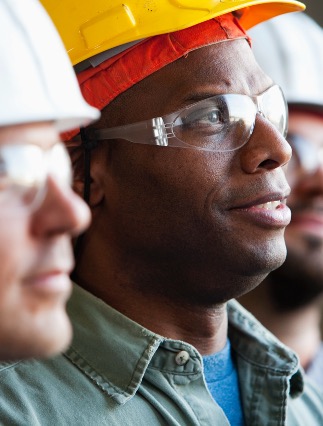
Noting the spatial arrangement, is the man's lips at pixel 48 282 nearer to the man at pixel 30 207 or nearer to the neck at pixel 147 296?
Answer: the man at pixel 30 207

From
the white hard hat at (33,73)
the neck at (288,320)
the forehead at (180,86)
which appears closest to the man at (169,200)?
the forehead at (180,86)

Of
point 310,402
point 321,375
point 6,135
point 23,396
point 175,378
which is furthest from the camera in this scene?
point 321,375

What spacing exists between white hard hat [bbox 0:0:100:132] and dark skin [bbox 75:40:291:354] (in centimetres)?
63

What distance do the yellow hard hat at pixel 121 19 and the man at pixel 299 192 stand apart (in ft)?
3.74

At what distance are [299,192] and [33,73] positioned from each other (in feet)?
6.78

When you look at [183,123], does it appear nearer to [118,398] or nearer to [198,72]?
[198,72]

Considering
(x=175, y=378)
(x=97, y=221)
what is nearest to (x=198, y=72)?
(x=97, y=221)

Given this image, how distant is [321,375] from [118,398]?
5.51ft

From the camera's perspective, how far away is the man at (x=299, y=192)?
3676 millimetres

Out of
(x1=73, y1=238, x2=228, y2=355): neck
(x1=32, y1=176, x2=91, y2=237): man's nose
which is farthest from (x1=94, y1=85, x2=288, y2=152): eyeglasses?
(x1=32, y1=176, x2=91, y2=237): man's nose

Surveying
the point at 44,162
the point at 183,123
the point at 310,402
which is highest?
the point at 44,162

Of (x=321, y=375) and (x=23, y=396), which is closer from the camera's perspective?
(x=23, y=396)

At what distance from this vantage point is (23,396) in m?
2.31

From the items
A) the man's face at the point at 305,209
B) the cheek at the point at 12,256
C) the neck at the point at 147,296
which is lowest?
the man's face at the point at 305,209
